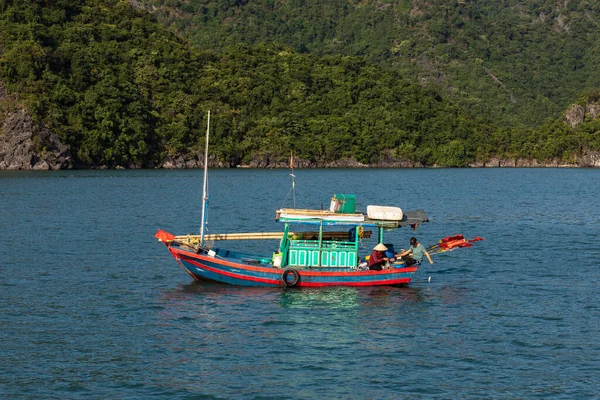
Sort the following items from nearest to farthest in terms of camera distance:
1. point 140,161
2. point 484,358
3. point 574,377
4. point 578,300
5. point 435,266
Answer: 1. point 574,377
2. point 484,358
3. point 578,300
4. point 435,266
5. point 140,161

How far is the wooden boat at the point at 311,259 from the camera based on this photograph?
114ft

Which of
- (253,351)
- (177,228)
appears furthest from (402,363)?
(177,228)

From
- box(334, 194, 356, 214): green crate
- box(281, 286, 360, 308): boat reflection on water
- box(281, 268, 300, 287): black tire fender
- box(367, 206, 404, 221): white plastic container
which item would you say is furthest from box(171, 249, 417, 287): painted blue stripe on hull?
box(334, 194, 356, 214): green crate

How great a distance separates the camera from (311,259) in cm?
3556

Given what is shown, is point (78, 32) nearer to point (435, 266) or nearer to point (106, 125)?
point (106, 125)

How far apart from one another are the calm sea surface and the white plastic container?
324 cm

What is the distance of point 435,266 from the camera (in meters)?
43.5

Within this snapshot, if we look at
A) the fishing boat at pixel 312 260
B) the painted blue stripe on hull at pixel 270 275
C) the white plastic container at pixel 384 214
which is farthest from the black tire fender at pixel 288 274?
the white plastic container at pixel 384 214

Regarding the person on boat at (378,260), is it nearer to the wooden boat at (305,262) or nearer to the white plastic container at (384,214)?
the wooden boat at (305,262)

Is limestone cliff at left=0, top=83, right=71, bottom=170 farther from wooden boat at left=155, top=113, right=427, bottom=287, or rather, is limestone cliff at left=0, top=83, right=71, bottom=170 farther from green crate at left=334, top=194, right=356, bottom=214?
green crate at left=334, top=194, right=356, bottom=214

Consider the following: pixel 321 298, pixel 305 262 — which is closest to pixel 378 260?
pixel 305 262

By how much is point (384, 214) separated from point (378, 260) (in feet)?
6.86

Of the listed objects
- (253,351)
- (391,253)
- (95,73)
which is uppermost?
(95,73)

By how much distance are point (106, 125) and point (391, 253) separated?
428 ft
